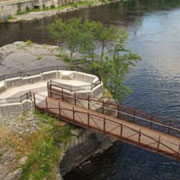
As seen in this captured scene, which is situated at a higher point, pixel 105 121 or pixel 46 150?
pixel 105 121

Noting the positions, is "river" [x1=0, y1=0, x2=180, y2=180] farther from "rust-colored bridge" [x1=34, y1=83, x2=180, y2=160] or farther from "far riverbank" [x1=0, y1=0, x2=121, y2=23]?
"rust-colored bridge" [x1=34, y1=83, x2=180, y2=160]

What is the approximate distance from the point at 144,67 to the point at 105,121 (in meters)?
35.6

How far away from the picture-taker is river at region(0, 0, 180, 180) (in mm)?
37781

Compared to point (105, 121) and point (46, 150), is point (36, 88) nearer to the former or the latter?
point (46, 150)

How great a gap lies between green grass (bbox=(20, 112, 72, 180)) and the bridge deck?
1340 mm

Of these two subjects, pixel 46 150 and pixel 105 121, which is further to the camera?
pixel 105 121

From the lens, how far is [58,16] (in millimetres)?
123000

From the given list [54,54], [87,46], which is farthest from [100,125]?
[54,54]

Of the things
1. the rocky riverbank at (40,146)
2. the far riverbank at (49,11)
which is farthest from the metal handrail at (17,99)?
the far riverbank at (49,11)

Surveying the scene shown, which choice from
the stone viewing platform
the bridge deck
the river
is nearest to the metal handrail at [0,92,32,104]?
the stone viewing platform

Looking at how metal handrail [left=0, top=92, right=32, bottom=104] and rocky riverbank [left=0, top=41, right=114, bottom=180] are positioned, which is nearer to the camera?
rocky riverbank [left=0, top=41, right=114, bottom=180]

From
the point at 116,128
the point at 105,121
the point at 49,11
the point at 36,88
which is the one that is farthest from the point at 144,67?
the point at 49,11

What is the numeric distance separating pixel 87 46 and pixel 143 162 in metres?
27.4

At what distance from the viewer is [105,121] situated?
3538 cm
